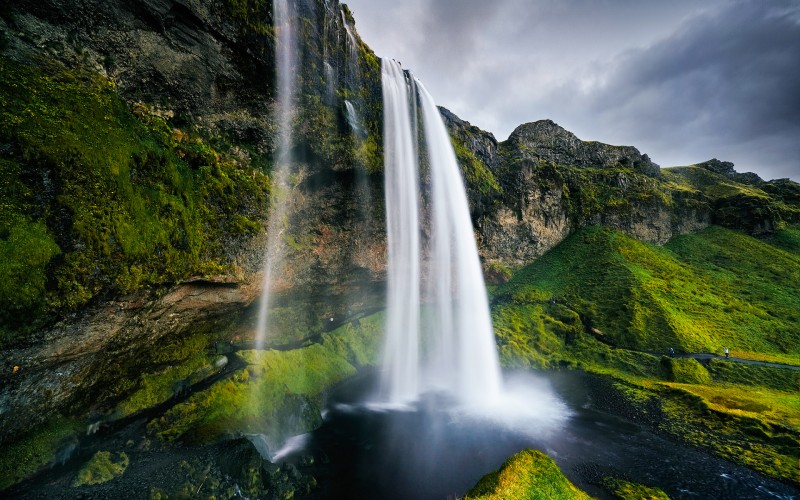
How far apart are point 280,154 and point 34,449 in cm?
1723

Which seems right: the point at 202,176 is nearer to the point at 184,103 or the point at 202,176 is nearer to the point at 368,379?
the point at 184,103

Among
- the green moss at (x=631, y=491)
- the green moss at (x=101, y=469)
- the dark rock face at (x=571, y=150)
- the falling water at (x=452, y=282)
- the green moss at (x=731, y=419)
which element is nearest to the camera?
the green moss at (x=101, y=469)

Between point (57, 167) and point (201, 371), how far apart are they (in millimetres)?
12043

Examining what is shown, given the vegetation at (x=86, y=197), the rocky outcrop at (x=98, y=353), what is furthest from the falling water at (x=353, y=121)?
the rocky outcrop at (x=98, y=353)

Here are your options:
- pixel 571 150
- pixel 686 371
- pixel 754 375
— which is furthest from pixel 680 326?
pixel 571 150

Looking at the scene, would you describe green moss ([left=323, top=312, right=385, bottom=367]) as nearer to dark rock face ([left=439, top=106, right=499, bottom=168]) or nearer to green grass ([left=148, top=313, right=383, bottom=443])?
green grass ([left=148, top=313, right=383, bottom=443])

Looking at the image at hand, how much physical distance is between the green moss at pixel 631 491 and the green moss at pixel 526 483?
219 cm

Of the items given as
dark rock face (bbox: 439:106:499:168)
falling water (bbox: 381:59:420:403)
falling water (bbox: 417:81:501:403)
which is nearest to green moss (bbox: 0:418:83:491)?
falling water (bbox: 381:59:420:403)

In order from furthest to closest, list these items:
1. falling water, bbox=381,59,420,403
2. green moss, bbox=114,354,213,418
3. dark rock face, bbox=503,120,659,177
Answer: dark rock face, bbox=503,120,659,177 → falling water, bbox=381,59,420,403 → green moss, bbox=114,354,213,418

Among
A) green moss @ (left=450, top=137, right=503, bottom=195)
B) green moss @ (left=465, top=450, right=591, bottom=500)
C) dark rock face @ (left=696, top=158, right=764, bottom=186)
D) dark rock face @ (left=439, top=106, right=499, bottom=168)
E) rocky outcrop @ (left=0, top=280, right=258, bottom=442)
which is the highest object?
dark rock face @ (left=696, top=158, right=764, bottom=186)

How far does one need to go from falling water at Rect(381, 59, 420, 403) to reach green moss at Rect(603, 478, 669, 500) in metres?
13.6

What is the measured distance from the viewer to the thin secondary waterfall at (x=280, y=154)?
18109 mm

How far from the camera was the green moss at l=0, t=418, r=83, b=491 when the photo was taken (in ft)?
33.7

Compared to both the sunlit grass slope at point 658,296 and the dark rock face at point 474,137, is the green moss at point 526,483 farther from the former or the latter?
the dark rock face at point 474,137
